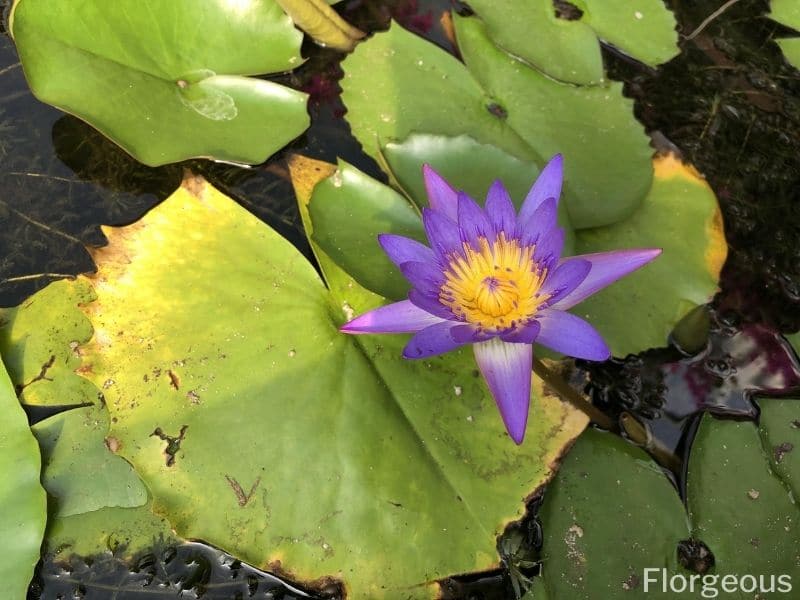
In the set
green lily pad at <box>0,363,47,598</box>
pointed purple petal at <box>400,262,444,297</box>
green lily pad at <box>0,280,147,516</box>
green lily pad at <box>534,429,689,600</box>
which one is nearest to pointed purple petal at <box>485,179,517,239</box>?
pointed purple petal at <box>400,262,444,297</box>

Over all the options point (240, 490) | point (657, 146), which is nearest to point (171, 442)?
point (240, 490)

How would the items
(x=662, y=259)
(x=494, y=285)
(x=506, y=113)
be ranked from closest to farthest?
(x=494, y=285), (x=662, y=259), (x=506, y=113)

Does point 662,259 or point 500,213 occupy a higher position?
point 500,213

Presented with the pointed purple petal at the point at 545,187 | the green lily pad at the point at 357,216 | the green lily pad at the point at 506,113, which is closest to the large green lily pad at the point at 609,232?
the green lily pad at the point at 357,216

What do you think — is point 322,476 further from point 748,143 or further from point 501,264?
point 748,143

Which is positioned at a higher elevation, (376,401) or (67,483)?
(376,401)

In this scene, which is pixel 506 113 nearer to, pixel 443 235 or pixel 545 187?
pixel 545 187

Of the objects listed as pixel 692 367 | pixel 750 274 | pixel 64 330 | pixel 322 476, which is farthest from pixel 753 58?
pixel 64 330

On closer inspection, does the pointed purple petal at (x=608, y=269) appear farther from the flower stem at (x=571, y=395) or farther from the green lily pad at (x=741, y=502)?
the green lily pad at (x=741, y=502)
